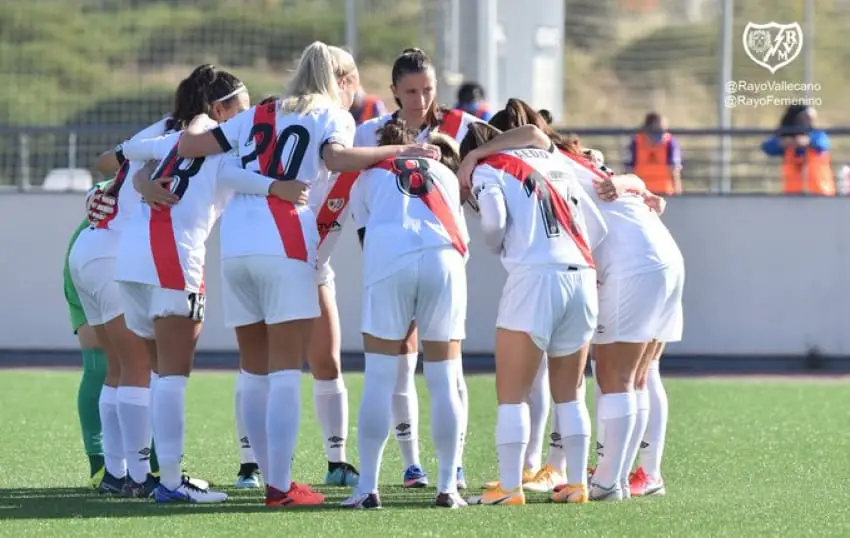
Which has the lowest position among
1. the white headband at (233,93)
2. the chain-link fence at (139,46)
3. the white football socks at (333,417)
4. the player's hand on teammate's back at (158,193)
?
the white football socks at (333,417)

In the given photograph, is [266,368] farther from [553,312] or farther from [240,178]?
[553,312]

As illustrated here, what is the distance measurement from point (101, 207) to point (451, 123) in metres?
1.81

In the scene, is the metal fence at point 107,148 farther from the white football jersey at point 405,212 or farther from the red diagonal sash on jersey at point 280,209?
the red diagonal sash on jersey at point 280,209

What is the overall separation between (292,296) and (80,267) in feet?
4.97

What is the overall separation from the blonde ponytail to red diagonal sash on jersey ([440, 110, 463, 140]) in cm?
91

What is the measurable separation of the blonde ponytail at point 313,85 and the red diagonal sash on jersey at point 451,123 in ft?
2.97

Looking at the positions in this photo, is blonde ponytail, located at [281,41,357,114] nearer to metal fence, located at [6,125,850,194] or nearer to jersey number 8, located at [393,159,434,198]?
jersey number 8, located at [393,159,434,198]

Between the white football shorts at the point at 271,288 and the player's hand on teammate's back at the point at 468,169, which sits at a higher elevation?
the player's hand on teammate's back at the point at 468,169

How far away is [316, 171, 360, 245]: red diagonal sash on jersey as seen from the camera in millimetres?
8258

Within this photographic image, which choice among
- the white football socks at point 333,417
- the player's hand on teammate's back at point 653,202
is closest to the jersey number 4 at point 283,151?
the white football socks at point 333,417

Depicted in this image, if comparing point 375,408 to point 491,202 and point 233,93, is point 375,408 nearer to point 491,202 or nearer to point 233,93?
point 491,202

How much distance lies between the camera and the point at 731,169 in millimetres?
16766

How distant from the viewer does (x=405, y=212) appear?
7.18 meters

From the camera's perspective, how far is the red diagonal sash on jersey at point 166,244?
7.43 meters
